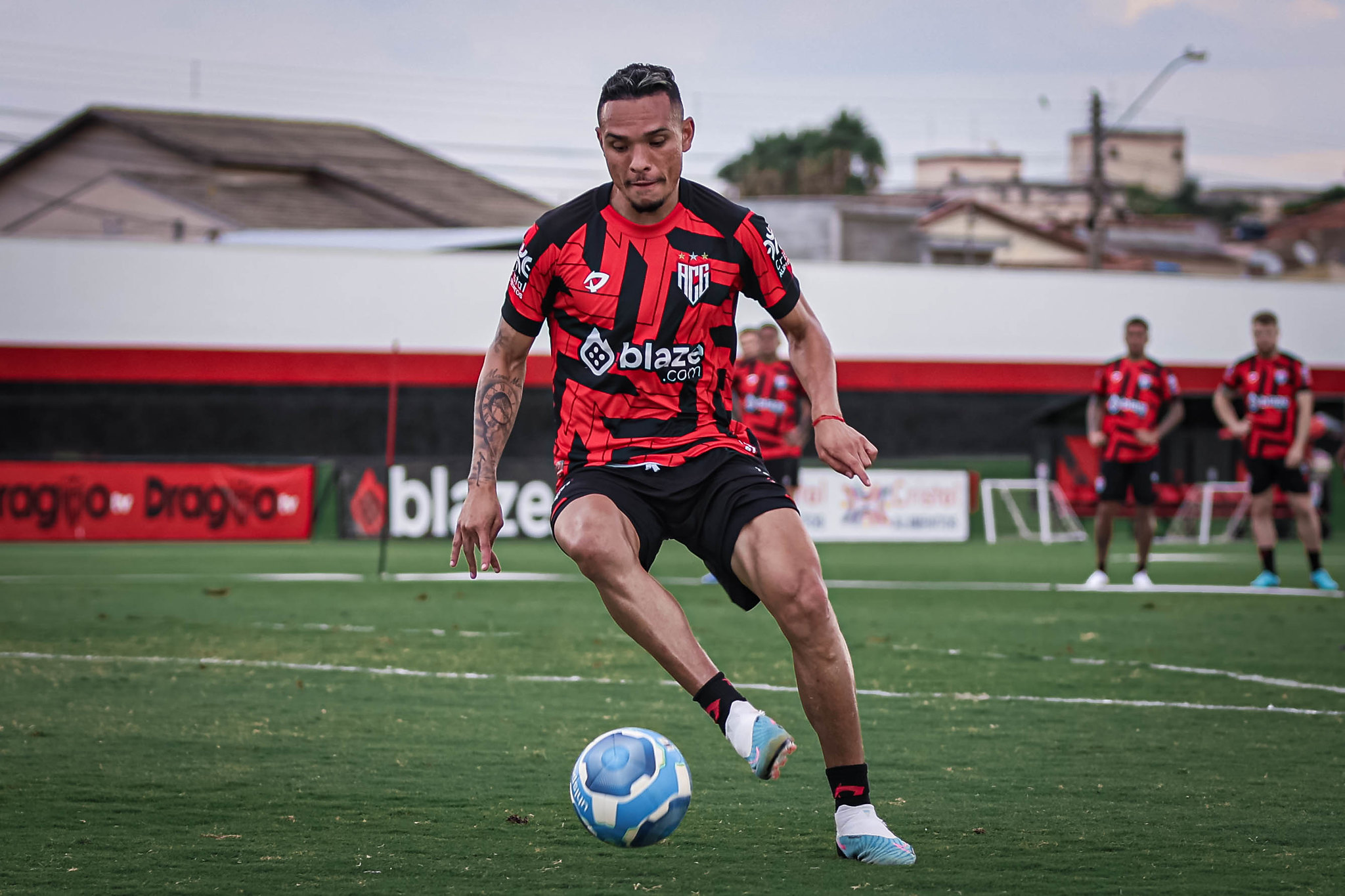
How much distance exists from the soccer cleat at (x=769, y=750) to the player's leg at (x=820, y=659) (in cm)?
31

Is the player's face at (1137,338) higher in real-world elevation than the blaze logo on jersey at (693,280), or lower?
higher

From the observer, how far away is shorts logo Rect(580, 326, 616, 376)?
4426 millimetres

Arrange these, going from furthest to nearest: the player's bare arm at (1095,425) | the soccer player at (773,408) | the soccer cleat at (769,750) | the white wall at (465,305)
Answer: the white wall at (465,305) → the soccer player at (773,408) → the player's bare arm at (1095,425) → the soccer cleat at (769,750)

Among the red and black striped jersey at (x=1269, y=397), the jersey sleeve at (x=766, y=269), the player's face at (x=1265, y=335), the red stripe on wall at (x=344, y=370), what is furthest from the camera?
the red stripe on wall at (x=344, y=370)

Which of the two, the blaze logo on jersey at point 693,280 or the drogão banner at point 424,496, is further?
the drogão banner at point 424,496

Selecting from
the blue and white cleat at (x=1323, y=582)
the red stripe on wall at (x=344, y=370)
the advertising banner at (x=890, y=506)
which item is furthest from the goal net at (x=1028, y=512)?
the blue and white cleat at (x=1323, y=582)

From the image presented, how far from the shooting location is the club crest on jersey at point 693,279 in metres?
4.41

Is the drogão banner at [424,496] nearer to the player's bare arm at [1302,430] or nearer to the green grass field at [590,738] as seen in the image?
the green grass field at [590,738]

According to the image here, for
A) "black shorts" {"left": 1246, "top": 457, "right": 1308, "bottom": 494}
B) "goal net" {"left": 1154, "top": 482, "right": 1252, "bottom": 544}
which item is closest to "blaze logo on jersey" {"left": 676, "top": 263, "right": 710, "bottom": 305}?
"black shorts" {"left": 1246, "top": 457, "right": 1308, "bottom": 494}

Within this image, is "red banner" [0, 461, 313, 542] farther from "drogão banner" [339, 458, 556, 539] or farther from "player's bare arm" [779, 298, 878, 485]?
"player's bare arm" [779, 298, 878, 485]

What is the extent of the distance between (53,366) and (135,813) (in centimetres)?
2786

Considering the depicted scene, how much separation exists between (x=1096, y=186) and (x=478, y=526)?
37366 millimetres

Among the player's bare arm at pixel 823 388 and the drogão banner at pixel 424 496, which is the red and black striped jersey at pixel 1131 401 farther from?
the drogão banner at pixel 424 496

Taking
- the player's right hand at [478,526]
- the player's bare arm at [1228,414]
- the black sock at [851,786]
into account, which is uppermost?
the player's bare arm at [1228,414]
